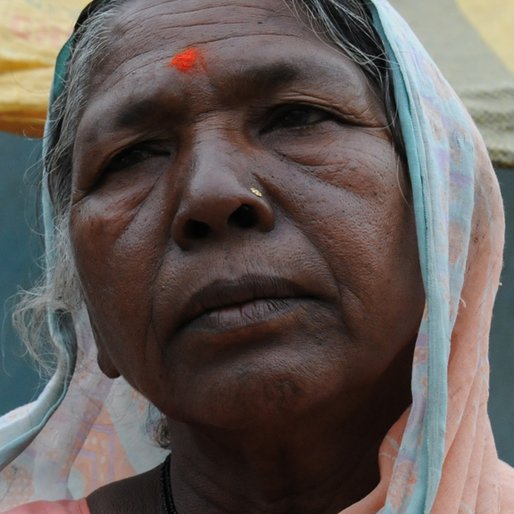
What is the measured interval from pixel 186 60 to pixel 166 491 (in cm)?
82

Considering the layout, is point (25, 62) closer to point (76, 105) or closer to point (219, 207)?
point (76, 105)

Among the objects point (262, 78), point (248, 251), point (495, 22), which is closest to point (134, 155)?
point (262, 78)

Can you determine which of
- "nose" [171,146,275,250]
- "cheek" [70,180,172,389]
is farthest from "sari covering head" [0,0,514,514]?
"cheek" [70,180,172,389]

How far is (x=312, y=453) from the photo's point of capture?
195cm

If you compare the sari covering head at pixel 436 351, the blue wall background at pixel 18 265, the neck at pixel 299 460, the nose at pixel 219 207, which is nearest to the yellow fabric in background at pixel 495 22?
the blue wall background at pixel 18 265

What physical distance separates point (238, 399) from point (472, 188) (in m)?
0.59

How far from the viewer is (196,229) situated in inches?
68.4

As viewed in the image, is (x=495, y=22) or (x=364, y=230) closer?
(x=364, y=230)

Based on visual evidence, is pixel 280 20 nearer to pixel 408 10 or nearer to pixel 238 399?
pixel 238 399

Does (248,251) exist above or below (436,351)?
above

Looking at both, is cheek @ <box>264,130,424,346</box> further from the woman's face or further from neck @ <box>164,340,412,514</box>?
neck @ <box>164,340,412,514</box>

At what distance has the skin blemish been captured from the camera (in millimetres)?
1884

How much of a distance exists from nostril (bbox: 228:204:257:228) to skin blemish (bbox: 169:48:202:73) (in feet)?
1.02

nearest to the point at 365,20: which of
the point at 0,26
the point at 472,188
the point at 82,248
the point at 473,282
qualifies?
the point at 472,188
